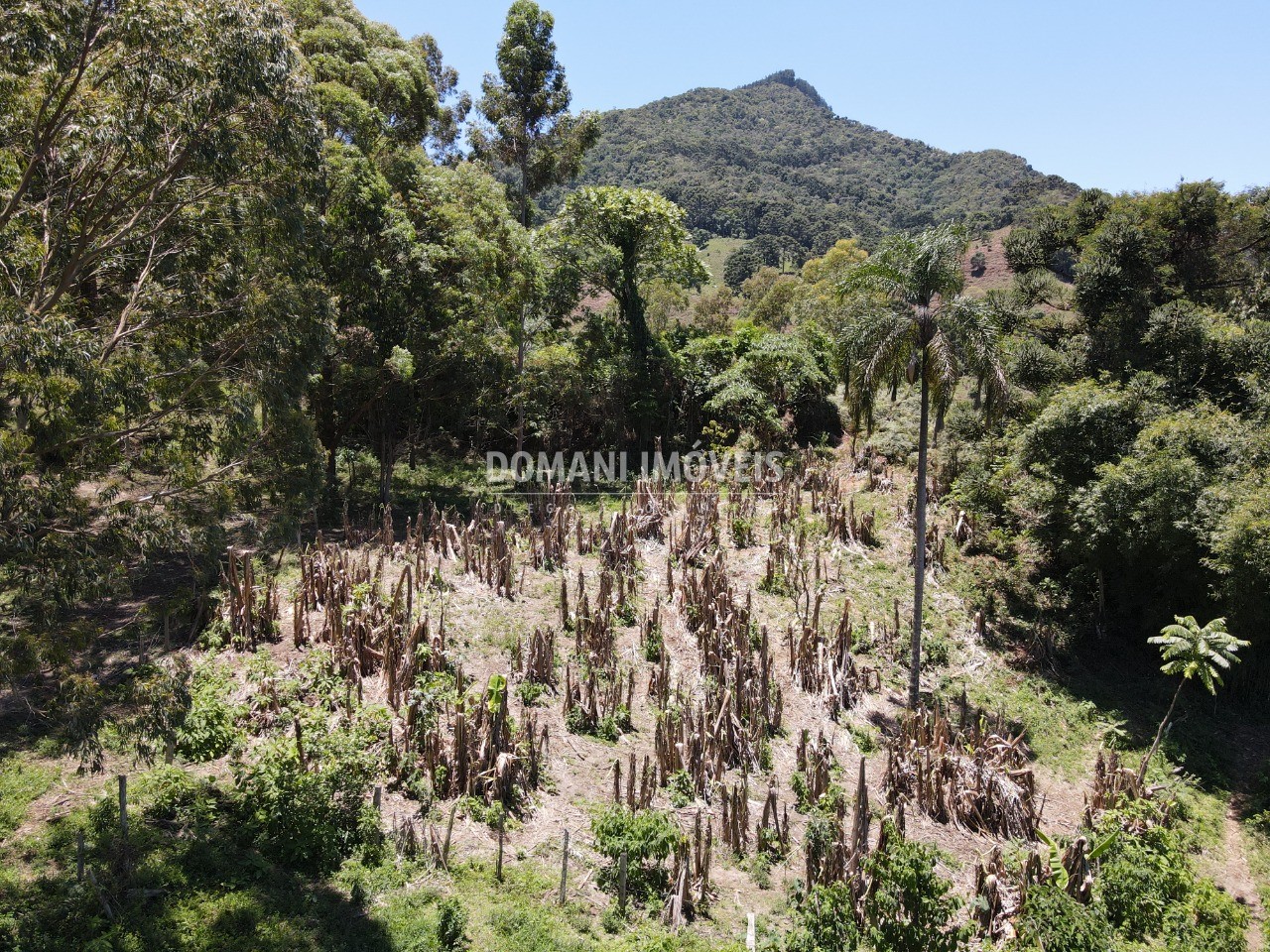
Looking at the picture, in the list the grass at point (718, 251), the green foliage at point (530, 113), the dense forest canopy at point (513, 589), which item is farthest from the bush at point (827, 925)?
the grass at point (718, 251)

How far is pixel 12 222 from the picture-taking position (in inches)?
406

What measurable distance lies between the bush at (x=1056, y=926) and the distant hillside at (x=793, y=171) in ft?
217

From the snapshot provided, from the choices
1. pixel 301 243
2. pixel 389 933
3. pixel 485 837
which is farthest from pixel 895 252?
pixel 389 933

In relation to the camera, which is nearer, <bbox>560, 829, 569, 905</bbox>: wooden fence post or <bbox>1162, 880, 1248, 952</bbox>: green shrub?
<bbox>560, 829, 569, 905</bbox>: wooden fence post

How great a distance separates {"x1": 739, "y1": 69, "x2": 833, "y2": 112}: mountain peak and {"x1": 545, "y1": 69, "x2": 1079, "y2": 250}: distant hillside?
843mm

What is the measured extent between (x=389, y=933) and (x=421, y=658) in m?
Answer: 4.61

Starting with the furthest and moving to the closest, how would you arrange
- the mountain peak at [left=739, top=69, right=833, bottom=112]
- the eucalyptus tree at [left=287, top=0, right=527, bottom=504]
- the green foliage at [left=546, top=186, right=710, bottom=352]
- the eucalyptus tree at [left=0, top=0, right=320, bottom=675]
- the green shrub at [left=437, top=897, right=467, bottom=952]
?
the mountain peak at [left=739, top=69, right=833, bottom=112] → the green foliage at [left=546, top=186, right=710, bottom=352] → the eucalyptus tree at [left=287, top=0, right=527, bottom=504] → the eucalyptus tree at [left=0, top=0, right=320, bottom=675] → the green shrub at [left=437, top=897, right=467, bottom=952]

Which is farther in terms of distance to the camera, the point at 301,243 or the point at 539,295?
the point at 539,295

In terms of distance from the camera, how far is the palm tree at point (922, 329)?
1290cm

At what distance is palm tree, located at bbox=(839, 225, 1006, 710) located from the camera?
1290 centimetres

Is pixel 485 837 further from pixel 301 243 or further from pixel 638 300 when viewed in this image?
pixel 638 300

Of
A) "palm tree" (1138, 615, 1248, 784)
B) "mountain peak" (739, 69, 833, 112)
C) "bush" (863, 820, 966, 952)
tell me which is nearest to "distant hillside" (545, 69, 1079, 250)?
"mountain peak" (739, 69, 833, 112)

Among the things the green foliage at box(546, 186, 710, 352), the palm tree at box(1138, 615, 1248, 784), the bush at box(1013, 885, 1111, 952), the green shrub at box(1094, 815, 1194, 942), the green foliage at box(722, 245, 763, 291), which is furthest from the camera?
the green foliage at box(722, 245, 763, 291)

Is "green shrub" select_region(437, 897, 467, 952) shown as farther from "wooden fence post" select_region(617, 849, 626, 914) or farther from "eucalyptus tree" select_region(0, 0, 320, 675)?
"eucalyptus tree" select_region(0, 0, 320, 675)
